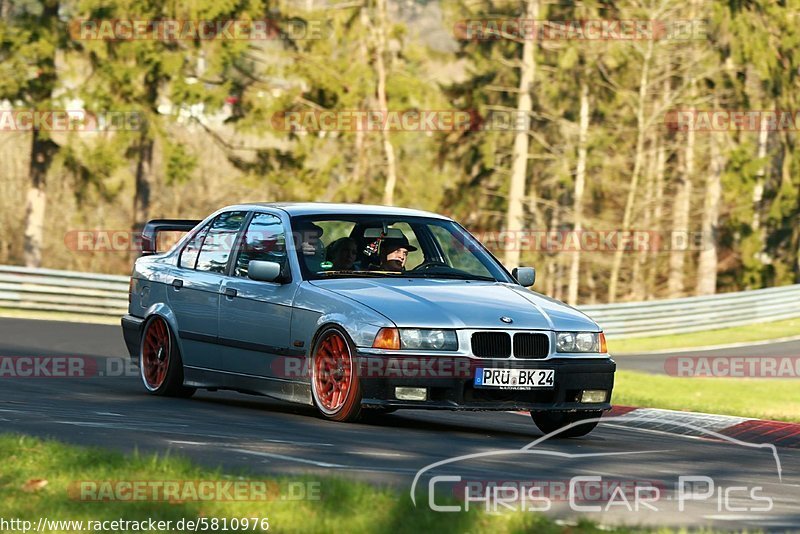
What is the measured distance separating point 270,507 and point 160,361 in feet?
20.9

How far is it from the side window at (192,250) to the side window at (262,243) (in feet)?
2.43

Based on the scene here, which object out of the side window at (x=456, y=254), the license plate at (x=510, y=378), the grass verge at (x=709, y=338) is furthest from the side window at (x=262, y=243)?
the grass verge at (x=709, y=338)

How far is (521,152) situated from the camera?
4247 centimetres

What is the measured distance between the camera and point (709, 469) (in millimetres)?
8758

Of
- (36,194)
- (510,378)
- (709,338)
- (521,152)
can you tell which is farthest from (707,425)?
(36,194)

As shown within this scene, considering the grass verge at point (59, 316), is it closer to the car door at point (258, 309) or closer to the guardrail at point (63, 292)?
the guardrail at point (63, 292)

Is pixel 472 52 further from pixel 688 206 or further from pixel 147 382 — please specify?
pixel 147 382

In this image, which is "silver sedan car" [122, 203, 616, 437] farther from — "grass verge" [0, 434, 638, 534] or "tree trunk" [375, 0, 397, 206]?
"tree trunk" [375, 0, 397, 206]

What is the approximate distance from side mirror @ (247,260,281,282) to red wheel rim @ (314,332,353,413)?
2.48 ft

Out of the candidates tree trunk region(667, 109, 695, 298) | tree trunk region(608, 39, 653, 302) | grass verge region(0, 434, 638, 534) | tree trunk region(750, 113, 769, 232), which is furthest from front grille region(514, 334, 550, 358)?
tree trunk region(750, 113, 769, 232)

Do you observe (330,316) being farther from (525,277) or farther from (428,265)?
(525,277)

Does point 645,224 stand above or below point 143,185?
below

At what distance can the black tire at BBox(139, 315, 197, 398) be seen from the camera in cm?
1208

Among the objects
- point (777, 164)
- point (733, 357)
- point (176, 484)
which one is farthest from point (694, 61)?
point (176, 484)
